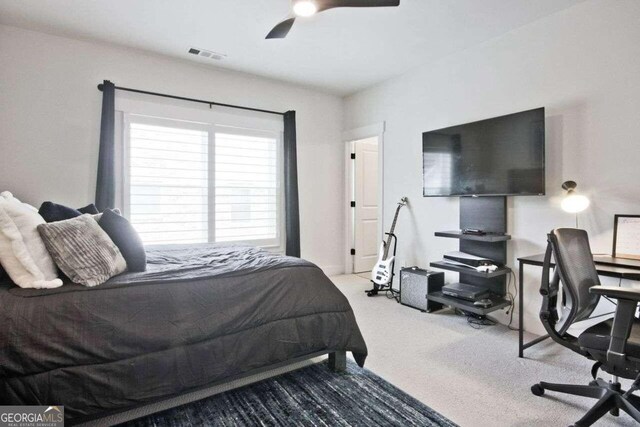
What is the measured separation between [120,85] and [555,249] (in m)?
4.17

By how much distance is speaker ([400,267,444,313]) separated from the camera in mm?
3566

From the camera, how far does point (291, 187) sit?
4.55 metres

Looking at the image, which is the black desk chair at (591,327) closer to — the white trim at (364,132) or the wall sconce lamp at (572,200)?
the wall sconce lamp at (572,200)

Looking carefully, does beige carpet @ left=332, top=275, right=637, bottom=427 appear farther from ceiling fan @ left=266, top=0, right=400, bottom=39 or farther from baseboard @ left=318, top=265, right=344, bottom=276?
ceiling fan @ left=266, top=0, right=400, bottom=39

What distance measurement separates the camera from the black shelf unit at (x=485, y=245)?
310 cm

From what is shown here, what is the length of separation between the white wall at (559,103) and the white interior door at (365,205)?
1.38 metres

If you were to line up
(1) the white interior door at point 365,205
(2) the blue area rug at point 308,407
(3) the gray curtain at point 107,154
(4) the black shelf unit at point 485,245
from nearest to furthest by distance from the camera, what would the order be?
(2) the blue area rug at point 308,407 < (4) the black shelf unit at point 485,245 < (3) the gray curtain at point 107,154 < (1) the white interior door at point 365,205

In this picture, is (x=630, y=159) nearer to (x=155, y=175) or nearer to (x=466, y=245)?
(x=466, y=245)

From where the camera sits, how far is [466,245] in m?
3.55

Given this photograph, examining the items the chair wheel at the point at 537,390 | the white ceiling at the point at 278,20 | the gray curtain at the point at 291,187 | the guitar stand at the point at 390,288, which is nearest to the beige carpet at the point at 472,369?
the chair wheel at the point at 537,390

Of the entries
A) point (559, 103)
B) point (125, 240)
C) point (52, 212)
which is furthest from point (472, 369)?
point (52, 212)

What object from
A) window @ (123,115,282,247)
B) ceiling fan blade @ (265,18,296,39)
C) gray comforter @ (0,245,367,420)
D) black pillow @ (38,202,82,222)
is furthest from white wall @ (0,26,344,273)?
gray comforter @ (0,245,367,420)

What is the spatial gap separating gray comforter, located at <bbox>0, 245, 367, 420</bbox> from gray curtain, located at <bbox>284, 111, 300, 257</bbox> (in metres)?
2.22

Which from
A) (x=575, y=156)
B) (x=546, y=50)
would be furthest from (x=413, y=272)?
(x=546, y=50)
